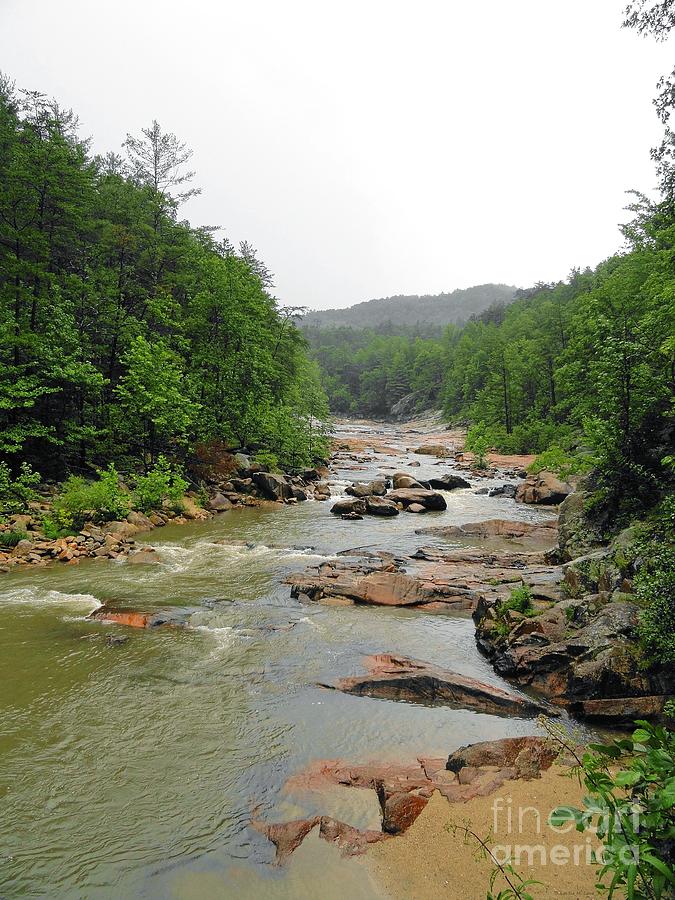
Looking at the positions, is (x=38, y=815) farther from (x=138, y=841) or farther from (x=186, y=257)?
(x=186, y=257)

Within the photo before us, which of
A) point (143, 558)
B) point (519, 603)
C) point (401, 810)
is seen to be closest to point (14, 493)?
point (143, 558)

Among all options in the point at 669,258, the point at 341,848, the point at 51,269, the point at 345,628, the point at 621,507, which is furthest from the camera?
the point at 51,269

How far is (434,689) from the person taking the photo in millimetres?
7539

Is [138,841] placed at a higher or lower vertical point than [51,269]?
lower

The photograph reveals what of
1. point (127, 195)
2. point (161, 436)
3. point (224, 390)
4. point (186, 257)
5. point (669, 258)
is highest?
point (127, 195)

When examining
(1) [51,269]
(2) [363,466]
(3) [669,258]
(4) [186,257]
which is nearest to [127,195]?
(4) [186,257]

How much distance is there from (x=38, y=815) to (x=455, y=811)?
438 cm

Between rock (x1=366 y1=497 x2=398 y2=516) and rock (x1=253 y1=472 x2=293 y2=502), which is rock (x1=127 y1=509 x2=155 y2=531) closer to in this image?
rock (x1=253 y1=472 x2=293 y2=502)

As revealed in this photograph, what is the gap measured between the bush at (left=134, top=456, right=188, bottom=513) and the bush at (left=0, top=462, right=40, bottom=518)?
3.62 metres

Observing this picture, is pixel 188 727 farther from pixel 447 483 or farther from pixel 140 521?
pixel 447 483

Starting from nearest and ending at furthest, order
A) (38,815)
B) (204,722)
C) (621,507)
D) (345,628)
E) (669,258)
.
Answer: (38,815)
(204,722)
(345,628)
(621,507)
(669,258)

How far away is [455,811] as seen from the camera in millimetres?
4832

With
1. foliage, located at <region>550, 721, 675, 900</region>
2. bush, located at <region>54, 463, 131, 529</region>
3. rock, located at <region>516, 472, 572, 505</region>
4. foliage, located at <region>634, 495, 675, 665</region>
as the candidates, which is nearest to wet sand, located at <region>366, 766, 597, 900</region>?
foliage, located at <region>550, 721, 675, 900</region>

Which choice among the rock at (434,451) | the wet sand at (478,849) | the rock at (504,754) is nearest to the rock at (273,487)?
the rock at (504,754)
